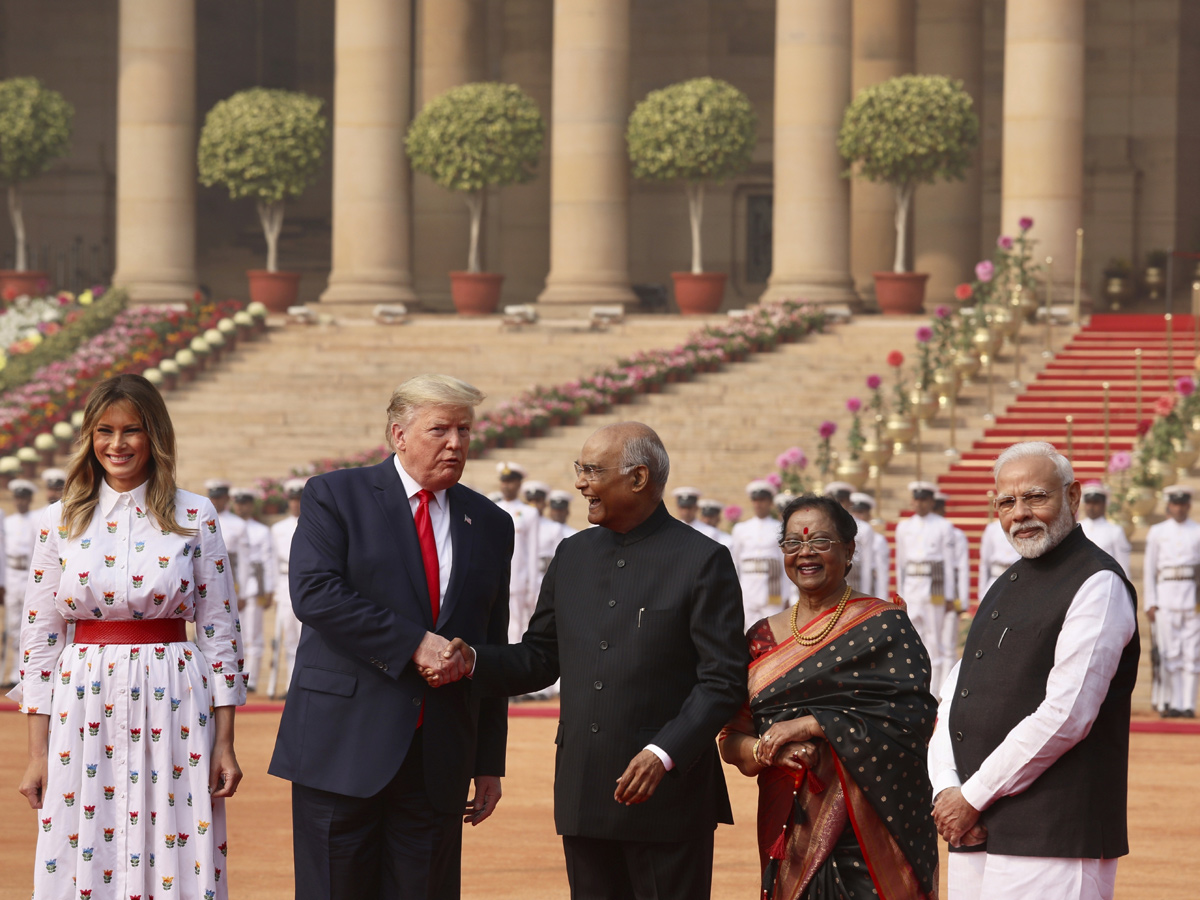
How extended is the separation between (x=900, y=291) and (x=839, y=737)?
2026 centimetres

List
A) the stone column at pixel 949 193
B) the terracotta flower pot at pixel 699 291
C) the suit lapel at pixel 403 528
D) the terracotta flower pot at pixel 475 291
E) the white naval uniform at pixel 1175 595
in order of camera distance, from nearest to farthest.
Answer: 1. the suit lapel at pixel 403 528
2. the white naval uniform at pixel 1175 595
3. the terracotta flower pot at pixel 699 291
4. the terracotta flower pot at pixel 475 291
5. the stone column at pixel 949 193

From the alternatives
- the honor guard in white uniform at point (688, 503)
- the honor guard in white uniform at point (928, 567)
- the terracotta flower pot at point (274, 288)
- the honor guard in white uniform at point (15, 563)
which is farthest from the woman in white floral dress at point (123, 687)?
the terracotta flower pot at point (274, 288)

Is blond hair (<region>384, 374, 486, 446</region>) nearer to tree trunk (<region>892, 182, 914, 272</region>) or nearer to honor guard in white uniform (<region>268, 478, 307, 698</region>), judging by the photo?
honor guard in white uniform (<region>268, 478, 307, 698</region>)

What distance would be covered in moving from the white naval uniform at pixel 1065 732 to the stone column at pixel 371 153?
2234cm

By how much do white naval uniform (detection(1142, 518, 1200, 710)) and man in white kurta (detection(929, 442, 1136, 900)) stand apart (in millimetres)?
10098

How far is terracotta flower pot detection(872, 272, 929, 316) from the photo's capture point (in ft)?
81.5

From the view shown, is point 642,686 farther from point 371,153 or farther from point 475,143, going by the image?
point 371,153

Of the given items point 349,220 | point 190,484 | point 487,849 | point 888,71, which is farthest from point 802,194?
point 487,849

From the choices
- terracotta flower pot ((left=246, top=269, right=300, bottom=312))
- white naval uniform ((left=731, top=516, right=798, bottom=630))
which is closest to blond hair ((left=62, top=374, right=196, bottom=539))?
white naval uniform ((left=731, top=516, right=798, bottom=630))

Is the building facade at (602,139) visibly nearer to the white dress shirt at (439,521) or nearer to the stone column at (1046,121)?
the stone column at (1046,121)

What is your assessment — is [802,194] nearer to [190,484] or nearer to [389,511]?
[190,484]

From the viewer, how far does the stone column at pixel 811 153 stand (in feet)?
81.4

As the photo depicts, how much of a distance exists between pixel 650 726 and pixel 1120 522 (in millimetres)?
12575

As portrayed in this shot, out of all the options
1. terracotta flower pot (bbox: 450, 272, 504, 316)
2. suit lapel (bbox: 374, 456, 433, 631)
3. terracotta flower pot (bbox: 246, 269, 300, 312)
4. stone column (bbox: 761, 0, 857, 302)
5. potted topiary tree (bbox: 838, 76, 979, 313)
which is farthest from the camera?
terracotta flower pot (bbox: 246, 269, 300, 312)
